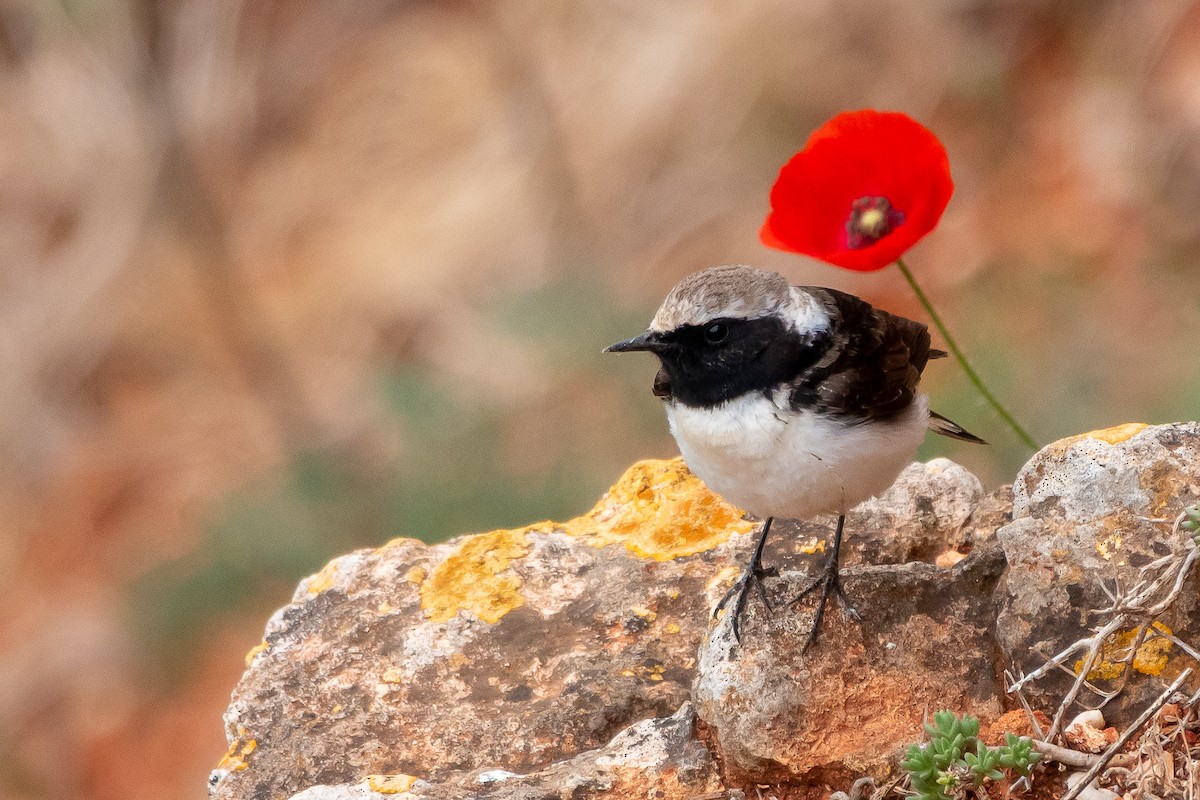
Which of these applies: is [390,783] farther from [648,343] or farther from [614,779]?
[648,343]

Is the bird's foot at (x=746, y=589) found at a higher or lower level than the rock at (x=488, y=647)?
lower

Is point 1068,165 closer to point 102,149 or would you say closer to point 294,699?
point 294,699

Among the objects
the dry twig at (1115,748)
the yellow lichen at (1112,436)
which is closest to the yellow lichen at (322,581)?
the yellow lichen at (1112,436)

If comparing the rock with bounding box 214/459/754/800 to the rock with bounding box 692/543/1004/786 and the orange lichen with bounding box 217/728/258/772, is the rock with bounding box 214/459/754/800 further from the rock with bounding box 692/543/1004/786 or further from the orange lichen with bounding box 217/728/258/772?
the rock with bounding box 692/543/1004/786

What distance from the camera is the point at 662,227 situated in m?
9.77

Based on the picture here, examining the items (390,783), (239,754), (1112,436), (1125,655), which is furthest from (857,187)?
(239,754)

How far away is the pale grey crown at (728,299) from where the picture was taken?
3.51 metres

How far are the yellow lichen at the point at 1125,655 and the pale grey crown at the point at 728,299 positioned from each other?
1.18 meters

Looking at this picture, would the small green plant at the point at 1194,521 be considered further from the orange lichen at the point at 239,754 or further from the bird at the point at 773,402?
the orange lichen at the point at 239,754

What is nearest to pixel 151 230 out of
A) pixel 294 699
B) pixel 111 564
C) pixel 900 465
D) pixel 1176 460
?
pixel 111 564

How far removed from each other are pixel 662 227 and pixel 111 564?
15.4ft

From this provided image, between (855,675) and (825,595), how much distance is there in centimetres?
26

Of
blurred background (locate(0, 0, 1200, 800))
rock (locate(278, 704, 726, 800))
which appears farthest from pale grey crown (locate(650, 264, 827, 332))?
blurred background (locate(0, 0, 1200, 800))

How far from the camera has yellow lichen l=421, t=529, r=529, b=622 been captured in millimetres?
4074
